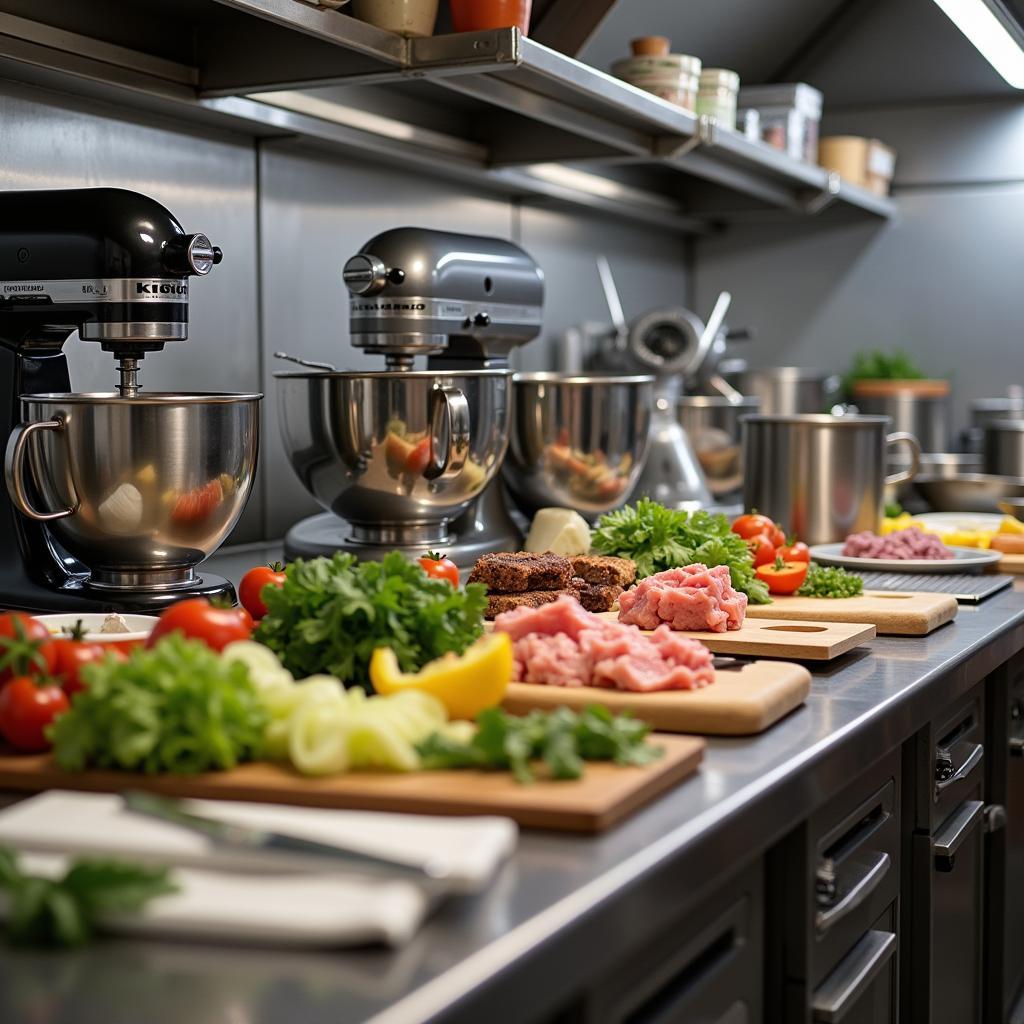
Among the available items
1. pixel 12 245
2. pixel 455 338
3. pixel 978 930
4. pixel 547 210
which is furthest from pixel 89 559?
pixel 547 210

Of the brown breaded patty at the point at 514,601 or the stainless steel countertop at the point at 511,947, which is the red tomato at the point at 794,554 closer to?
the brown breaded patty at the point at 514,601

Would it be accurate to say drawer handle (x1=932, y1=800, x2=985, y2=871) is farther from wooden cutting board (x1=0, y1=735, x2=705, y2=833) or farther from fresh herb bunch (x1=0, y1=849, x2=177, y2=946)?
fresh herb bunch (x1=0, y1=849, x2=177, y2=946)

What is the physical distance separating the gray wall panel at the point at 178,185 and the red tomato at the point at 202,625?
0.78m

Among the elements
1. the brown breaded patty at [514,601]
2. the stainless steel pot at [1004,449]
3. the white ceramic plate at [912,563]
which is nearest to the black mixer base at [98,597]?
the brown breaded patty at [514,601]

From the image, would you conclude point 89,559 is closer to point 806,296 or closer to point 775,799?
point 775,799

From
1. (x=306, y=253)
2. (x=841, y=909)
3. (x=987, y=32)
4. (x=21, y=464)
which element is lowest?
(x=841, y=909)

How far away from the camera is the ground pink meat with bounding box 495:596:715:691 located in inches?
45.9

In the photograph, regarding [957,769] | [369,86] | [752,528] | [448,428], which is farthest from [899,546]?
[369,86]

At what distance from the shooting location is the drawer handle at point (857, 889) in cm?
119

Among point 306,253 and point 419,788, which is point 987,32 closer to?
point 306,253

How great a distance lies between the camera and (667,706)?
1133mm

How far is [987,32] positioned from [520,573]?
1601 mm

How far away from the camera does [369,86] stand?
2209 mm

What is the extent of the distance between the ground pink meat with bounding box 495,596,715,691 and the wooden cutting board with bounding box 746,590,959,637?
16.4 inches
